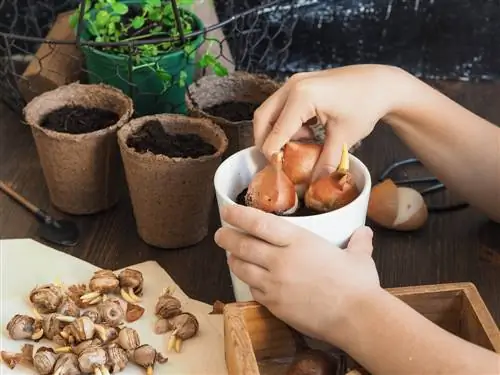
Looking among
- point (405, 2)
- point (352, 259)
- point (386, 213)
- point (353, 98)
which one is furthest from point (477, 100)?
point (352, 259)

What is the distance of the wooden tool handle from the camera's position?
866 mm

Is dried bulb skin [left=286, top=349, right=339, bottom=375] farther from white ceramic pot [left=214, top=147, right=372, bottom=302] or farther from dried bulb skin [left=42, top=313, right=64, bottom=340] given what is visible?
dried bulb skin [left=42, top=313, right=64, bottom=340]

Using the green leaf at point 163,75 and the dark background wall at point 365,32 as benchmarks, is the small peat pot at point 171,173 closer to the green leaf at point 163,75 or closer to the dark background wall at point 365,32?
the green leaf at point 163,75

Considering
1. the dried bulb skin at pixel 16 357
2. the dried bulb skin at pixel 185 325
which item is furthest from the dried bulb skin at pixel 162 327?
the dried bulb skin at pixel 16 357

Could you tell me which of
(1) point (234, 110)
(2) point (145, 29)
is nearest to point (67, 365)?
(1) point (234, 110)

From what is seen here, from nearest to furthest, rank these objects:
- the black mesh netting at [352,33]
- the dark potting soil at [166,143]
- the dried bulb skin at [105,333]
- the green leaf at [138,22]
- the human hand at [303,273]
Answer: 1. the human hand at [303,273]
2. the dried bulb skin at [105,333]
3. the dark potting soil at [166,143]
4. the green leaf at [138,22]
5. the black mesh netting at [352,33]

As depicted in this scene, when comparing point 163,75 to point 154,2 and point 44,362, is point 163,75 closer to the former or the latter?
point 154,2

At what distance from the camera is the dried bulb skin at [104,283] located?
2.40 ft

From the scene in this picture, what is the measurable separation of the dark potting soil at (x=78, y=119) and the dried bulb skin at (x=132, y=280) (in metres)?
0.18

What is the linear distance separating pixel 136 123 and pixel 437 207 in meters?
0.34

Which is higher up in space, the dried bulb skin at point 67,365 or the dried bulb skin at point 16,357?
the dried bulb skin at point 67,365

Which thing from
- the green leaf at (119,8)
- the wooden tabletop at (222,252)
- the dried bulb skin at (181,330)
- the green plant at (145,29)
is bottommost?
the wooden tabletop at (222,252)

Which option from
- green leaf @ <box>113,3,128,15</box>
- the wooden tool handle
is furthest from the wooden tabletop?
green leaf @ <box>113,3,128,15</box>

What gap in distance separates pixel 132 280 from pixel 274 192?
0.65 ft
